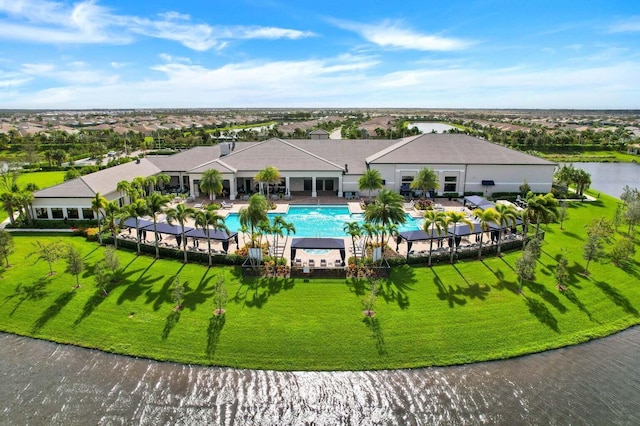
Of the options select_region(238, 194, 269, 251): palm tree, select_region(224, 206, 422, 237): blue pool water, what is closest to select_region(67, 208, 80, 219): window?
select_region(224, 206, 422, 237): blue pool water

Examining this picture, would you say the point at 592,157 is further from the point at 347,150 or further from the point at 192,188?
the point at 192,188

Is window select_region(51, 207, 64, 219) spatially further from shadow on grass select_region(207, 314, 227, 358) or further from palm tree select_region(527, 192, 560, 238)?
palm tree select_region(527, 192, 560, 238)

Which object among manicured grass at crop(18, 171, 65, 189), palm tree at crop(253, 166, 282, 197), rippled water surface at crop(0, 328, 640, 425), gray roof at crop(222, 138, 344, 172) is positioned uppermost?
gray roof at crop(222, 138, 344, 172)

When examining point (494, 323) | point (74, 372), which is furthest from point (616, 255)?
point (74, 372)

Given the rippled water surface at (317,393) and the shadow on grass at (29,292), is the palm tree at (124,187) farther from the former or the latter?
the rippled water surface at (317,393)

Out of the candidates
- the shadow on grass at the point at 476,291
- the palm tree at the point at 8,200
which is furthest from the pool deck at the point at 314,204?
the palm tree at the point at 8,200
